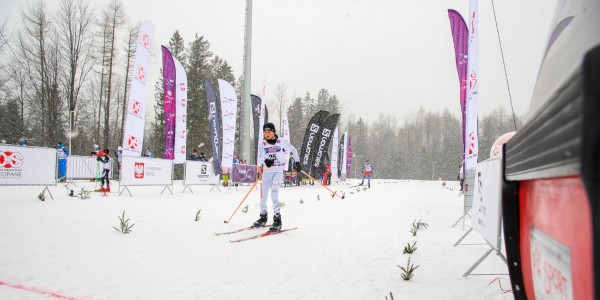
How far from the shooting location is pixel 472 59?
8.14 m

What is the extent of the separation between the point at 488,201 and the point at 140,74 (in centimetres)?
1294

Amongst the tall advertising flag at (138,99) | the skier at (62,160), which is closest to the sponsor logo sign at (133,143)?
the tall advertising flag at (138,99)

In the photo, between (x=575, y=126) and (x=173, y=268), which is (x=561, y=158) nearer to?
(x=575, y=126)

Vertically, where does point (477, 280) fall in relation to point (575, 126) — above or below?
below

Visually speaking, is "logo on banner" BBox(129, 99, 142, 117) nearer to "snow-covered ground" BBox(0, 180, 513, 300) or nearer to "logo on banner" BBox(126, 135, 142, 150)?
"logo on banner" BBox(126, 135, 142, 150)

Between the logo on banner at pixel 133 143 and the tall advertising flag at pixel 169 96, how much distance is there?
310 centimetres

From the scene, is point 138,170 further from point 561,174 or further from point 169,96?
point 561,174

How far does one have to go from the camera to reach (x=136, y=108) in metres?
13.0

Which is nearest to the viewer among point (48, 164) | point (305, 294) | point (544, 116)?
point (544, 116)

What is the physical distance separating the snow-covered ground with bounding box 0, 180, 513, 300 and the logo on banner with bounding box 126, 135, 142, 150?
5023 millimetres

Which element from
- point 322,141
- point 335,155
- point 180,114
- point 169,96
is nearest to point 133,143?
point 180,114

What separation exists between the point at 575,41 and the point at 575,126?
77 centimetres

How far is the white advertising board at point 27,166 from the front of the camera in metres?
9.25

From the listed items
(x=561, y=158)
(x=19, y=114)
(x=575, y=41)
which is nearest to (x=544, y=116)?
(x=561, y=158)
